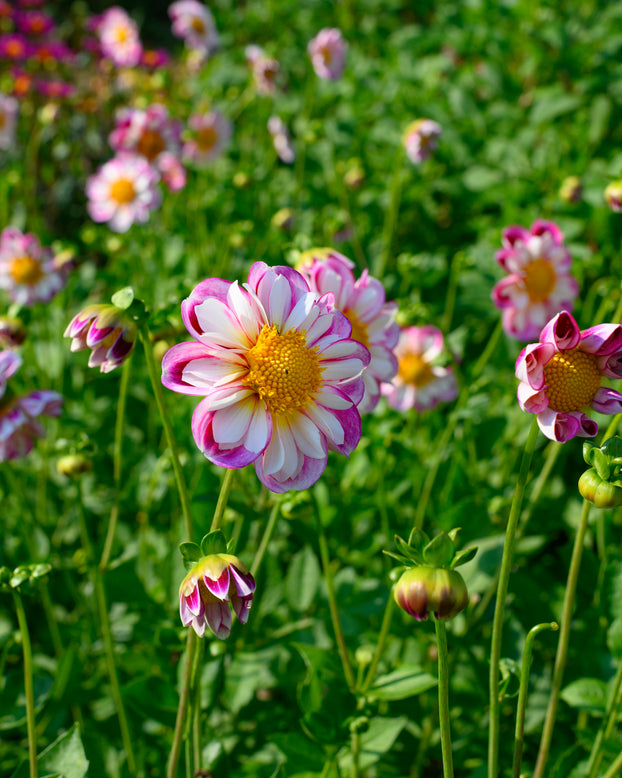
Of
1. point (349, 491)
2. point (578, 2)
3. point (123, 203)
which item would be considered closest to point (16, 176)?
point (123, 203)

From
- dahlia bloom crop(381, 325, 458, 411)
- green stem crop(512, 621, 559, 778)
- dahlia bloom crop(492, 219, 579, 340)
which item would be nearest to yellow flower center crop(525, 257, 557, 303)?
dahlia bloom crop(492, 219, 579, 340)

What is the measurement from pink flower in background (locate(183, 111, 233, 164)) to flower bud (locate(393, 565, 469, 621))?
101 inches

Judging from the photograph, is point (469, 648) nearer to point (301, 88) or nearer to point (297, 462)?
point (297, 462)

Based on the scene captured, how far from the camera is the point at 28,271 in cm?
233

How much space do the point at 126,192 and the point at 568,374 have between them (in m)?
2.09

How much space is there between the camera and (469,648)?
5.43 feet

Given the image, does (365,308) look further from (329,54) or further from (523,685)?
(329,54)

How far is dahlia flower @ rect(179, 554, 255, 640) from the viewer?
0.89 metres

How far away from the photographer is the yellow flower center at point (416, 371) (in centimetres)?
197

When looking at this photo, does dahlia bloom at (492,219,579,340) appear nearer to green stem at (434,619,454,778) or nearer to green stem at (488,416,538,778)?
green stem at (488,416,538,778)

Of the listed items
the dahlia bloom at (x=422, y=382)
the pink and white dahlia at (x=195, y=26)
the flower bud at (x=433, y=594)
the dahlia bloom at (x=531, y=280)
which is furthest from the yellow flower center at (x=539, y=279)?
the pink and white dahlia at (x=195, y=26)

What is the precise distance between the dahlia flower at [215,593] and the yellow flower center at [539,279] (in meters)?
1.26

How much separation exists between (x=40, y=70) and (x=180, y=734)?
4558 millimetres

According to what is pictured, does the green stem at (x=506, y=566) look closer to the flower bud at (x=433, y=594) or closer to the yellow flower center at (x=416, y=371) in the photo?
the flower bud at (x=433, y=594)
